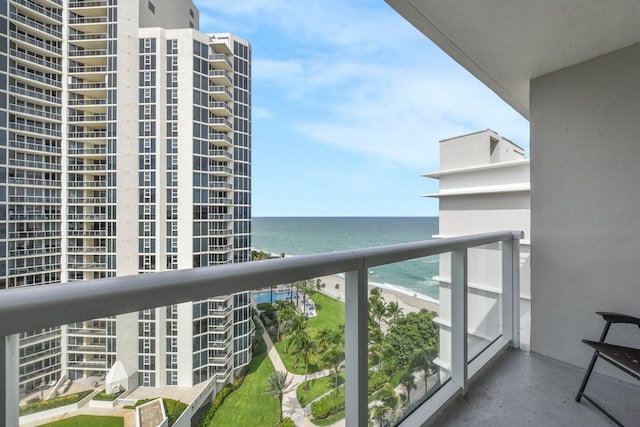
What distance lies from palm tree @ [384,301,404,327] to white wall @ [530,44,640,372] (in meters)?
1.52

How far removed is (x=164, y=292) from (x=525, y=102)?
3315 mm

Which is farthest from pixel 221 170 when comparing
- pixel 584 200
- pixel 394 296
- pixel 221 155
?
pixel 584 200

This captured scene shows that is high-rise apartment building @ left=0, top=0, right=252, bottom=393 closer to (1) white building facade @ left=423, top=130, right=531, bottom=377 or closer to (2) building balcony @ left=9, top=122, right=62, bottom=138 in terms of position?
(2) building balcony @ left=9, top=122, right=62, bottom=138

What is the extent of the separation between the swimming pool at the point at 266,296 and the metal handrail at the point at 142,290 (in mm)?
123

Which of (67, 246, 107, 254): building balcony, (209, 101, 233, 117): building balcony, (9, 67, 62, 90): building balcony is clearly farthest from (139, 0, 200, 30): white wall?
(67, 246, 107, 254): building balcony

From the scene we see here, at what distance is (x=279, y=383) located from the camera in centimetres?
96

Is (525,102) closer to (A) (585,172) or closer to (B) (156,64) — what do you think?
(A) (585,172)

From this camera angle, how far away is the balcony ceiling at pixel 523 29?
1.46 m

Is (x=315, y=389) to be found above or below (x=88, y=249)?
below

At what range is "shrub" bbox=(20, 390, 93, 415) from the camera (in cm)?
53

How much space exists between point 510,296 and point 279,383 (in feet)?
7.21

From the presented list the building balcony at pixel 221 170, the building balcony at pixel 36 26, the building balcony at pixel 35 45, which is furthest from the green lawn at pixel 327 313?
the building balcony at pixel 221 170

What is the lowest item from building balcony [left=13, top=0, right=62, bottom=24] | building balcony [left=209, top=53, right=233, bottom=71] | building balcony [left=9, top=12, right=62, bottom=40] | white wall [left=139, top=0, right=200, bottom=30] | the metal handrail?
the metal handrail

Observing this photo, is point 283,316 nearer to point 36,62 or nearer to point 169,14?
point 36,62
